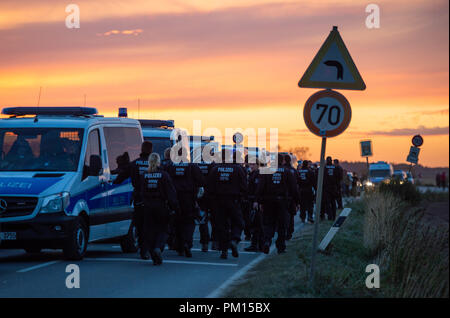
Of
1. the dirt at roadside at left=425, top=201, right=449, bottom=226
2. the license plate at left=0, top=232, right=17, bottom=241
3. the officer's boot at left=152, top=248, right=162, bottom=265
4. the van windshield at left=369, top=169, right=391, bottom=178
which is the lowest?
the dirt at roadside at left=425, top=201, right=449, bottom=226

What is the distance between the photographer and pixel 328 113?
10.8 meters

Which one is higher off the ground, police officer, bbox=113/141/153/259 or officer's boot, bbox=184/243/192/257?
police officer, bbox=113/141/153/259

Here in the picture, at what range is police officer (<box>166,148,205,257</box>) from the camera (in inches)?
615

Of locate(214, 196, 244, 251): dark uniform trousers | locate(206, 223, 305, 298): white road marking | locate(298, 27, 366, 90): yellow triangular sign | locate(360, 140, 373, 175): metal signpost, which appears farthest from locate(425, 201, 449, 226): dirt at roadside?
locate(298, 27, 366, 90): yellow triangular sign

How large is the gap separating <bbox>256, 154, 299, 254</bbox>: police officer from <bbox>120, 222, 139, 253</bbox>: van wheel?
8.37ft

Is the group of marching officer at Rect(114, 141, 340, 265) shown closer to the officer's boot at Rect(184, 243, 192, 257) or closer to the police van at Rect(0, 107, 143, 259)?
the officer's boot at Rect(184, 243, 192, 257)

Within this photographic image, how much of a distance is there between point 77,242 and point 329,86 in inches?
220

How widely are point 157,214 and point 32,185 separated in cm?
210

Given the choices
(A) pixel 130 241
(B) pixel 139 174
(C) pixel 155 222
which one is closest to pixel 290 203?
(A) pixel 130 241

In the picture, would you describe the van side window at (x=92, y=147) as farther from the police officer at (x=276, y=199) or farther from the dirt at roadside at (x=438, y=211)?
the dirt at roadside at (x=438, y=211)

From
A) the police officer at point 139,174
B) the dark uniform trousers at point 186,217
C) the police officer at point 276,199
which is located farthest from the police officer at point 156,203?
the police officer at point 276,199

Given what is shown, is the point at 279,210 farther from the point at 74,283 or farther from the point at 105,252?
the point at 74,283

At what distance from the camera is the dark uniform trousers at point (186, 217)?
15609 mm
